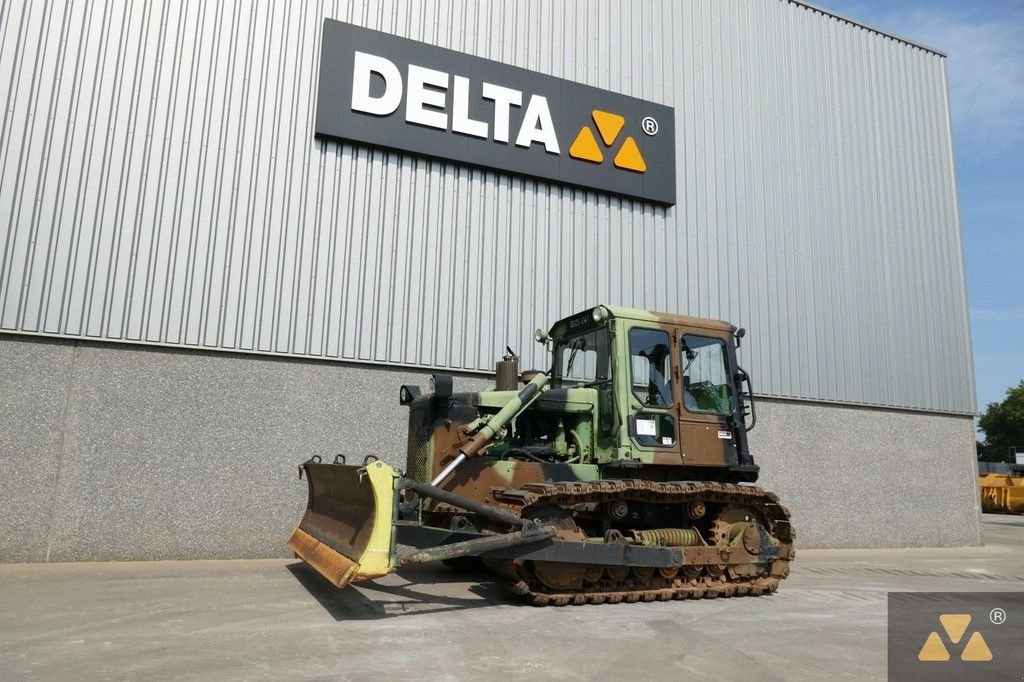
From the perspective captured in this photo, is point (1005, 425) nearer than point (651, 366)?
No

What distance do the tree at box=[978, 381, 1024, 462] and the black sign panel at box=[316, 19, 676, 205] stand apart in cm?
→ 7174

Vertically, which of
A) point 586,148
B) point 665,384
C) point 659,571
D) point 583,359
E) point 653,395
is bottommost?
point 659,571

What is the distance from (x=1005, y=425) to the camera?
223 ft

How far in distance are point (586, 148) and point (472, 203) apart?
2.55 m

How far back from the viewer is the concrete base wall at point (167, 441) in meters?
8.41

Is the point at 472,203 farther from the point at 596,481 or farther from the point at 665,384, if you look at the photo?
the point at 596,481

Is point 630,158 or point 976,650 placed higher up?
point 630,158

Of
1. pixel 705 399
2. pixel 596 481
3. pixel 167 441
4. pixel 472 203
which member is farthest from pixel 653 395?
pixel 167 441

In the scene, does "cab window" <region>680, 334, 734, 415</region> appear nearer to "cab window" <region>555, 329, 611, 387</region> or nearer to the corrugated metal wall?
"cab window" <region>555, 329, 611, 387</region>

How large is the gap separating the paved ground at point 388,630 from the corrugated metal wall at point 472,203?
3614 mm

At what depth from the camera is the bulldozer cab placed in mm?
7414

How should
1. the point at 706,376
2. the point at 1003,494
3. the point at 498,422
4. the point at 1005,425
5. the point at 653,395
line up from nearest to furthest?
the point at 498,422
the point at 653,395
the point at 706,376
the point at 1003,494
the point at 1005,425

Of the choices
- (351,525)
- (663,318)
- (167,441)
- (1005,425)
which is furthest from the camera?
(1005,425)

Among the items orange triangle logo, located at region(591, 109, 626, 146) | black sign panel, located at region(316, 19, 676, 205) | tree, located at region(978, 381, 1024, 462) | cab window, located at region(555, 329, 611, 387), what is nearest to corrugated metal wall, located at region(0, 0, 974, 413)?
black sign panel, located at region(316, 19, 676, 205)
